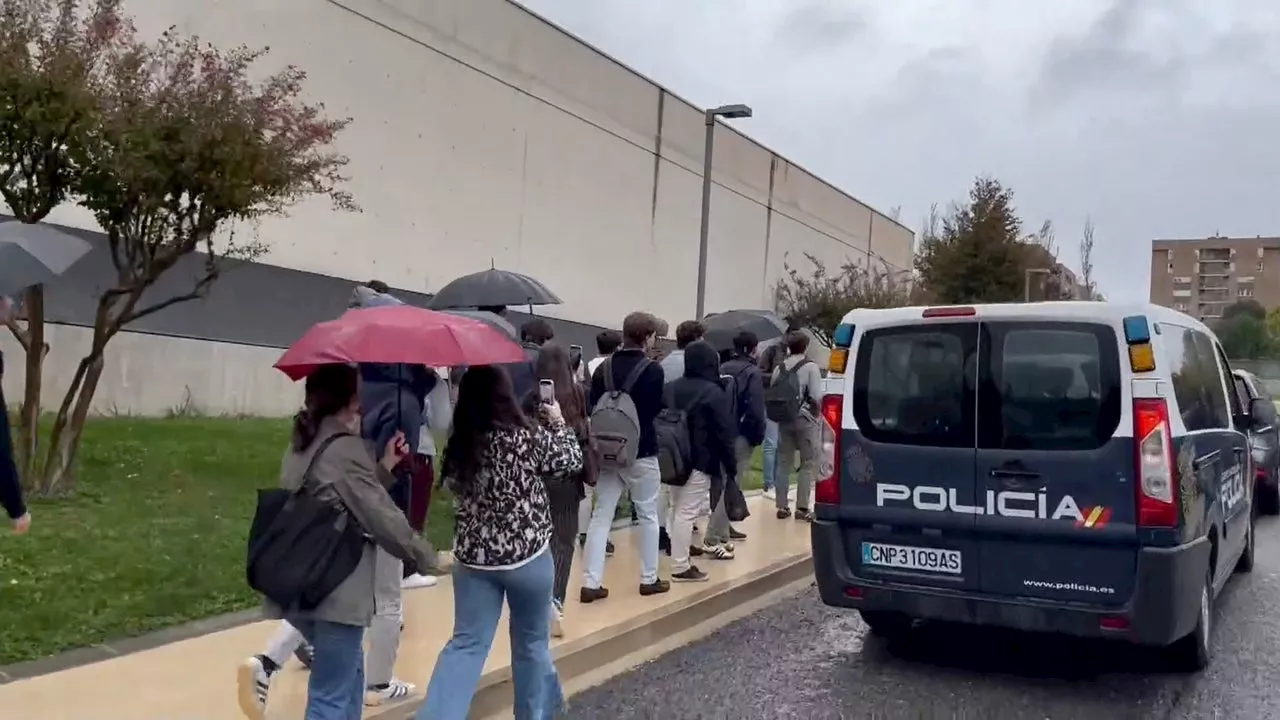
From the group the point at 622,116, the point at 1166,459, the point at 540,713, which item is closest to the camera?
the point at 540,713

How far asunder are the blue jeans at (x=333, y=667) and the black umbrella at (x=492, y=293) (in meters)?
4.54

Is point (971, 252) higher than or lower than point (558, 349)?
higher

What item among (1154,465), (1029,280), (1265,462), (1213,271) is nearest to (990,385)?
(1154,465)

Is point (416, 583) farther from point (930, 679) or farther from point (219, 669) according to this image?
point (930, 679)

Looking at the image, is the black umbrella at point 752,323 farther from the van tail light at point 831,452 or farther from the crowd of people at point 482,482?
the van tail light at point 831,452

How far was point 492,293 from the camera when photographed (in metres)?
8.37

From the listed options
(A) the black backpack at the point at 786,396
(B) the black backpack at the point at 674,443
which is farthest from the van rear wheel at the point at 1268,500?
(B) the black backpack at the point at 674,443

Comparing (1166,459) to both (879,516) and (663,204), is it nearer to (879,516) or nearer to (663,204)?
(879,516)

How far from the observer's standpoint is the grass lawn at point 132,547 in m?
5.91

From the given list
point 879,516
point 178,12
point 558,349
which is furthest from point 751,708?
point 178,12

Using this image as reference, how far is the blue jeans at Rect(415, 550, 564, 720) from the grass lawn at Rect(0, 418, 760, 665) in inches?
94.4

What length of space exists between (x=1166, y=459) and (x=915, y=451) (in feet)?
3.96

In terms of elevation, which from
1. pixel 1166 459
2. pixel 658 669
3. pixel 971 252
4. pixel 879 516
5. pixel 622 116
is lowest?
pixel 658 669

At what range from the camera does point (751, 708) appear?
18.3ft
